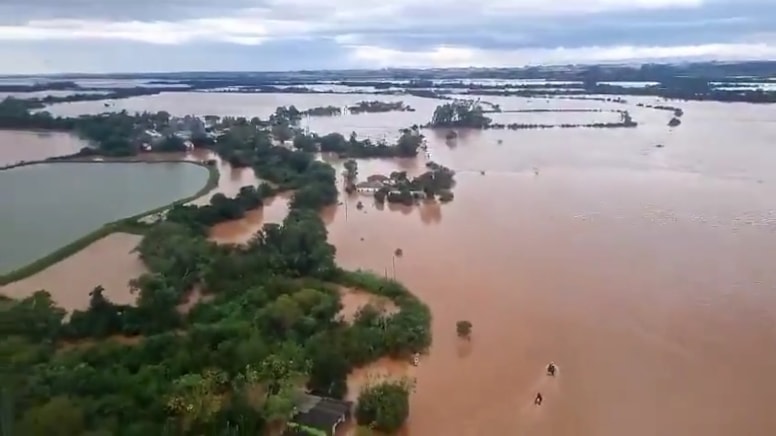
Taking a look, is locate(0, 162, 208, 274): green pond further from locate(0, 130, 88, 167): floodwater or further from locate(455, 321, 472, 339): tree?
locate(455, 321, 472, 339): tree

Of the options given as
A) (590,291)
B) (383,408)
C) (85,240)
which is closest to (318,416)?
(383,408)

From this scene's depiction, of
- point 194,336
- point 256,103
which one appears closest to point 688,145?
point 194,336

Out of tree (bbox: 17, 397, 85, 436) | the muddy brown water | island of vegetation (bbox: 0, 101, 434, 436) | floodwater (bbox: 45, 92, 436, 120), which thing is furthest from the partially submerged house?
floodwater (bbox: 45, 92, 436, 120)

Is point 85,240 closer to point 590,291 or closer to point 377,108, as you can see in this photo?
point 590,291

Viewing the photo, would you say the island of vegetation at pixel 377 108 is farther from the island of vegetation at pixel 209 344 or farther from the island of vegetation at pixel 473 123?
the island of vegetation at pixel 209 344

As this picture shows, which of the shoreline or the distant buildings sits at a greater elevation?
the shoreline
